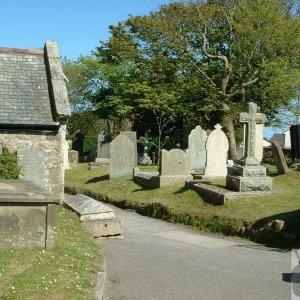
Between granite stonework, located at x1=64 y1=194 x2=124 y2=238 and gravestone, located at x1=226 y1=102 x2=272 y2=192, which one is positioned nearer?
granite stonework, located at x1=64 y1=194 x2=124 y2=238

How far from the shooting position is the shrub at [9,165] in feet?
55.9

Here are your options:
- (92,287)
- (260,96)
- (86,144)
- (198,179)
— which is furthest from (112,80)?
(92,287)

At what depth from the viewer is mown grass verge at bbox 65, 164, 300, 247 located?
488 inches

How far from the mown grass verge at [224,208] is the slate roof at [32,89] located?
420 cm

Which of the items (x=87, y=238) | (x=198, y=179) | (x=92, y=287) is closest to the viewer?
(x=92, y=287)

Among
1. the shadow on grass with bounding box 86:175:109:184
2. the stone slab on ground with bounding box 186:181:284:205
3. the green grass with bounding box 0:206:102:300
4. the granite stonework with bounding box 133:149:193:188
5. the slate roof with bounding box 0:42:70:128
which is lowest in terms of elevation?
the green grass with bounding box 0:206:102:300

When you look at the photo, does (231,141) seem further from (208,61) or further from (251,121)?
(251,121)

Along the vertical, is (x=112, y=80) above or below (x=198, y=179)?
above

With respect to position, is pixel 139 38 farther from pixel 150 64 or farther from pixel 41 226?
pixel 41 226

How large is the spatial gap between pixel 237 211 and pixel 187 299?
22.2 feet

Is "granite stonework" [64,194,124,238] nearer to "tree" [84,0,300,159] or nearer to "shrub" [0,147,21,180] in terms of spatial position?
"shrub" [0,147,21,180]

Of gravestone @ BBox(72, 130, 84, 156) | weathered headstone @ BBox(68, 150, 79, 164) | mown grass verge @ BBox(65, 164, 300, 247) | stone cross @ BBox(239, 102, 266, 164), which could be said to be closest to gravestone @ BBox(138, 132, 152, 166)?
weathered headstone @ BBox(68, 150, 79, 164)

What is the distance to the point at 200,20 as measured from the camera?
3550cm

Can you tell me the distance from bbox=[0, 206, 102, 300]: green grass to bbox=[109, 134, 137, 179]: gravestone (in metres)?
13.1
